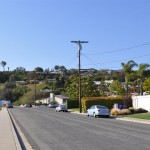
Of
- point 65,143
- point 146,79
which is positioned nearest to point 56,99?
point 146,79

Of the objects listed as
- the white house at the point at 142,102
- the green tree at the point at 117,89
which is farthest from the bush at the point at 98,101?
the green tree at the point at 117,89

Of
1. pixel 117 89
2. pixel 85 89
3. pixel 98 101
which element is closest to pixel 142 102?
pixel 98 101

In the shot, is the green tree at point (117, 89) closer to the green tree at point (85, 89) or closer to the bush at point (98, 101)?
the green tree at point (85, 89)

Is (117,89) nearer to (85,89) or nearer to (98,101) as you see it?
(85,89)

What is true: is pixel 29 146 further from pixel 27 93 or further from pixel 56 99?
pixel 27 93

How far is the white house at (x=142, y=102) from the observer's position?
53.4 m

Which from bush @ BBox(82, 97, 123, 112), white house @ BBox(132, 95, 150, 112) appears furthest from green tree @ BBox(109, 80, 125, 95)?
white house @ BBox(132, 95, 150, 112)

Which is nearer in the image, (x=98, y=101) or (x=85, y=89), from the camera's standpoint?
(x=98, y=101)

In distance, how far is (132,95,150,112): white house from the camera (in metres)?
53.4

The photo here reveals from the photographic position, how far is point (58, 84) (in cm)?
18388

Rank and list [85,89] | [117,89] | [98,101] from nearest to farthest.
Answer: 1. [98,101]
2. [85,89]
3. [117,89]

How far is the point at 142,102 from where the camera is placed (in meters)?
55.5

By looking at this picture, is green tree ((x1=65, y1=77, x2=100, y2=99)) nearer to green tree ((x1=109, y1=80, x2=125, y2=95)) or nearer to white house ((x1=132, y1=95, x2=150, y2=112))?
green tree ((x1=109, y1=80, x2=125, y2=95))

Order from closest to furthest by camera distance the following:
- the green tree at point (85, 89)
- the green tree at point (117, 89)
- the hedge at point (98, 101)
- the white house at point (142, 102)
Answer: the white house at point (142, 102), the hedge at point (98, 101), the green tree at point (85, 89), the green tree at point (117, 89)
